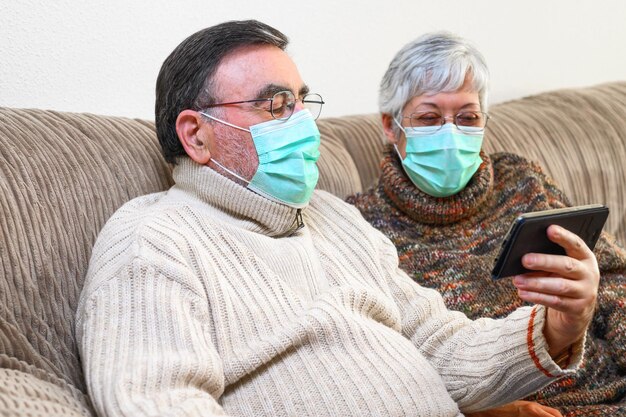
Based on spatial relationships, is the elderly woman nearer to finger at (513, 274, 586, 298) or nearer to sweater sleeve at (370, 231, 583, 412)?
sweater sleeve at (370, 231, 583, 412)

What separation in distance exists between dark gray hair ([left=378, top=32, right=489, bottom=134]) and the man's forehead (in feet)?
1.39

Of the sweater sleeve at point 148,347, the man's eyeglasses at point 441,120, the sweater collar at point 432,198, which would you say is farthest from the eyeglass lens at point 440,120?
the sweater sleeve at point 148,347

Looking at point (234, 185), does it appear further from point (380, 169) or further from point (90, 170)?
point (380, 169)

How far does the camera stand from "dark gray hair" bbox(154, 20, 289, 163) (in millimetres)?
1326

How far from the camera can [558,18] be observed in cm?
254

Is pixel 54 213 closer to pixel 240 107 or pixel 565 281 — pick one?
pixel 240 107

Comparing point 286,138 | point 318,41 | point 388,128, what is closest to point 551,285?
point 286,138

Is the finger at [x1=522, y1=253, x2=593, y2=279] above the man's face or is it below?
below

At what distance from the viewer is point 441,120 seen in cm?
167

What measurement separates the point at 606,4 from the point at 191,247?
2044mm

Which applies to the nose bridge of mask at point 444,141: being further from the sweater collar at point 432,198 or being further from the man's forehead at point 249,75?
the man's forehead at point 249,75

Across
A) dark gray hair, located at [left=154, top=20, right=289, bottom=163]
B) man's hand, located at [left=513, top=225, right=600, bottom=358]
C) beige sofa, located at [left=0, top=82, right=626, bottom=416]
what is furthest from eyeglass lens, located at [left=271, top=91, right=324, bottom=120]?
man's hand, located at [left=513, top=225, right=600, bottom=358]

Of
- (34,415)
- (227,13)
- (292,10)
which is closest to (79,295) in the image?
(34,415)

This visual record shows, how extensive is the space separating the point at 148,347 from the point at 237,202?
33cm
